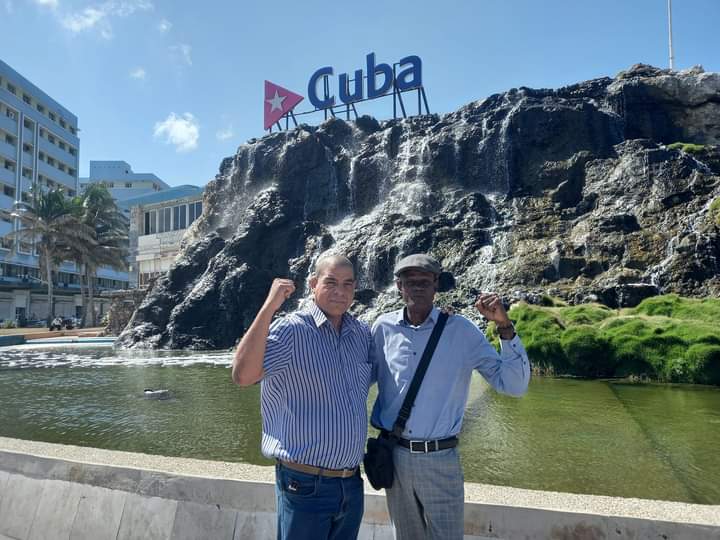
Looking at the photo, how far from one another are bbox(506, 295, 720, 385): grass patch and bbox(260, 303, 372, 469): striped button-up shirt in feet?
43.1

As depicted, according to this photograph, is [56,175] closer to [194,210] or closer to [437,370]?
[194,210]

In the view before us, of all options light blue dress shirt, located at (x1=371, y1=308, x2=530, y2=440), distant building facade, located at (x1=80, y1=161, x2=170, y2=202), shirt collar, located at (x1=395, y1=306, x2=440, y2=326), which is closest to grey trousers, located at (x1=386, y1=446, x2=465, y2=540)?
light blue dress shirt, located at (x1=371, y1=308, x2=530, y2=440)

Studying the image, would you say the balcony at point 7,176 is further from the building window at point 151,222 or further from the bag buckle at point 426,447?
the bag buckle at point 426,447

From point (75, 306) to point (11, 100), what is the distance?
3145 cm

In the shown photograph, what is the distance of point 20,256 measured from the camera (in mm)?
73188

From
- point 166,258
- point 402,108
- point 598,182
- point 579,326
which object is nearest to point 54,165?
point 166,258

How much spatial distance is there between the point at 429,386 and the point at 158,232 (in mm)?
68586

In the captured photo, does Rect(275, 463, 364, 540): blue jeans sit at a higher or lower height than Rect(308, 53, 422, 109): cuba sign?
lower

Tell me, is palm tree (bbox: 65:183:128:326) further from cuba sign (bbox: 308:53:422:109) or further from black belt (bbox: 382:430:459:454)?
black belt (bbox: 382:430:459:454)

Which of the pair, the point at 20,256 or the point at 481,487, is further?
the point at 20,256

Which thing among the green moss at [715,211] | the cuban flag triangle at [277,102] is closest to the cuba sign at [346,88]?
the cuban flag triangle at [277,102]

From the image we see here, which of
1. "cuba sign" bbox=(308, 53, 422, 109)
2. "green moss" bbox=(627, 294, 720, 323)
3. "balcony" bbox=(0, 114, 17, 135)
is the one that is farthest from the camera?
"balcony" bbox=(0, 114, 17, 135)

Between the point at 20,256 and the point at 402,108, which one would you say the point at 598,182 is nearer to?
the point at 402,108

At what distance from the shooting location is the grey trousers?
2832mm
